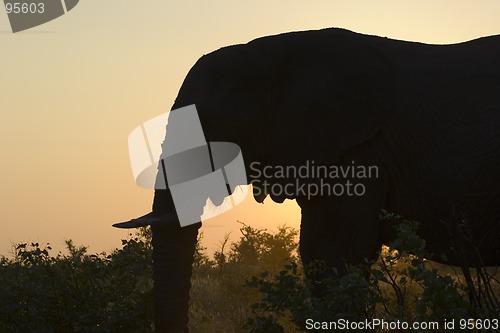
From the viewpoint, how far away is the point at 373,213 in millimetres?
6965

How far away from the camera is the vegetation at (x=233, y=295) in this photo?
196 inches

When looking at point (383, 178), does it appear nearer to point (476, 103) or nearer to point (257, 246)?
point (476, 103)

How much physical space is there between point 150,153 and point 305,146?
1.55 metres

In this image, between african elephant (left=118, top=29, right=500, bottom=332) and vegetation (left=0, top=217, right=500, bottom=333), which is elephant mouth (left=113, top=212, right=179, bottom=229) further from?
vegetation (left=0, top=217, right=500, bottom=333)

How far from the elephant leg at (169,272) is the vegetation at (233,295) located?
2.07ft

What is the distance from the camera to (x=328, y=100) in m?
7.23

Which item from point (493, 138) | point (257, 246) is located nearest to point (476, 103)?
point (493, 138)

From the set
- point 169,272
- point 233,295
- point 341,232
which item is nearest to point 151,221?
point 169,272

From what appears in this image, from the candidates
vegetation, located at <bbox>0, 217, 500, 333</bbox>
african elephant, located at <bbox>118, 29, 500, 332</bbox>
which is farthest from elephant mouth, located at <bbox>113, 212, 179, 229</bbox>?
vegetation, located at <bbox>0, 217, 500, 333</bbox>

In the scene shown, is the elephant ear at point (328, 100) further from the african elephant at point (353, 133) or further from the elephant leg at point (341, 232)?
the elephant leg at point (341, 232)

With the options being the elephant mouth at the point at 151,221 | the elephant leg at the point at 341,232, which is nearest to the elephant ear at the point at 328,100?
the elephant leg at the point at 341,232

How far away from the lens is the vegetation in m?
4.98

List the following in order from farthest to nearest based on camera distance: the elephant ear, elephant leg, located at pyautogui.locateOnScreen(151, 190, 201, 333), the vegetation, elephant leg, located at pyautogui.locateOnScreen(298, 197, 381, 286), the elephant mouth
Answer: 1. elephant leg, located at pyautogui.locateOnScreen(151, 190, 201, 333)
2. the elephant mouth
3. the elephant ear
4. elephant leg, located at pyautogui.locateOnScreen(298, 197, 381, 286)
5. the vegetation

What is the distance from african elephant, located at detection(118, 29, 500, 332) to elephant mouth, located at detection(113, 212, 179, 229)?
2 cm
